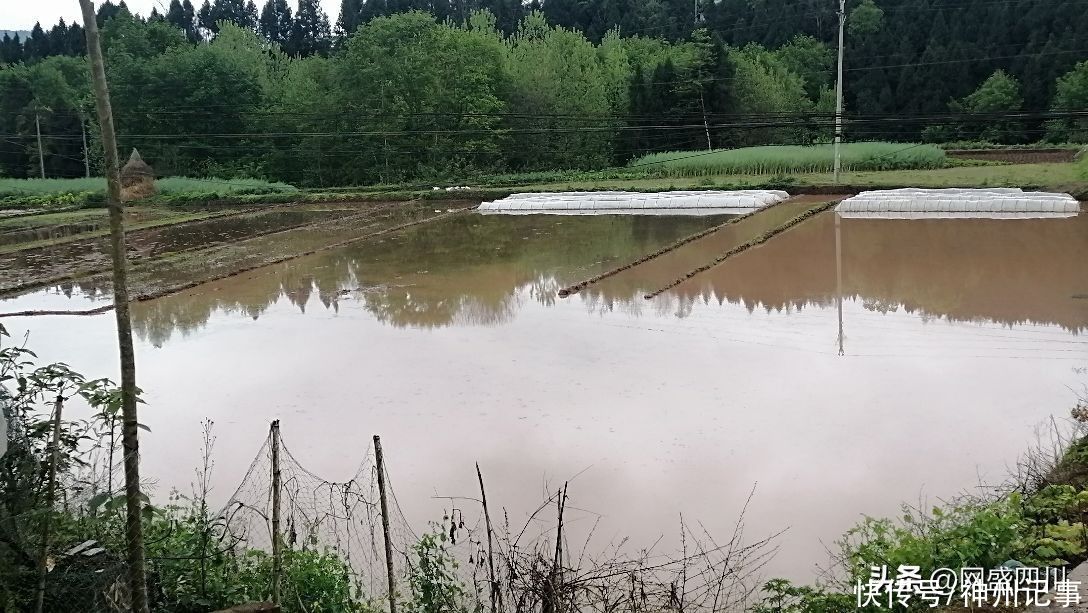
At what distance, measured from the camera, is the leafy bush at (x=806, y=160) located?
29125 millimetres

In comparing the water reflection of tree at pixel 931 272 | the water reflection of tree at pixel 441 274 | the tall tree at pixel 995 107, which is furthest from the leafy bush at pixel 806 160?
the water reflection of tree at pixel 931 272

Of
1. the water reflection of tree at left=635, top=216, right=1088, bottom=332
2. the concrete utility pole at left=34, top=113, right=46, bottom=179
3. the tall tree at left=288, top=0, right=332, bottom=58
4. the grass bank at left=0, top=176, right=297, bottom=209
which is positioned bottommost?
the water reflection of tree at left=635, top=216, right=1088, bottom=332

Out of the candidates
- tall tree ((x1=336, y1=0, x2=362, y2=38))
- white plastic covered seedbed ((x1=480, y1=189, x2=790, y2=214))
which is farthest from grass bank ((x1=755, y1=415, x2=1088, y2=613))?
tall tree ((x1=336, y1=0, x2=362, y2=38))

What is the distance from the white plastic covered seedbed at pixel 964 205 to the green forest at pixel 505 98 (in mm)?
12778

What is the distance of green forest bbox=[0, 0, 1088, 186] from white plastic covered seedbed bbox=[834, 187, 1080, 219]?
503 inches

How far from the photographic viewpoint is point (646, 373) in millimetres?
9227

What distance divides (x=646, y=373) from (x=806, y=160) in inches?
866

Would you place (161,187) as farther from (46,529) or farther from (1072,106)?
(1072,106)

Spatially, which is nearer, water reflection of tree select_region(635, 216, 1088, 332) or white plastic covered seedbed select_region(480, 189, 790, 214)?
water reflection of tree select_region(635, 216, 1088, 332)

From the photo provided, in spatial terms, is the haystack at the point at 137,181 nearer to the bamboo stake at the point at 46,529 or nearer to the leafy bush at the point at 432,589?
the bamboo stake at the point at 46,529

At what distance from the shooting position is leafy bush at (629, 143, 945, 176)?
29.1 m

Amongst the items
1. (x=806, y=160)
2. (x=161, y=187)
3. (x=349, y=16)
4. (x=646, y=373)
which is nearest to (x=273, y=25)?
(x=349, y=16)

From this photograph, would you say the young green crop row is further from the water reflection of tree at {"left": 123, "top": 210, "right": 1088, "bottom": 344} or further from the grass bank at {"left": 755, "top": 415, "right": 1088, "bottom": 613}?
the grass bank at {"left": 755, "top": 415, "right": 1088, "bottom": 613}

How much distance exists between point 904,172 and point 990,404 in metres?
21.8
